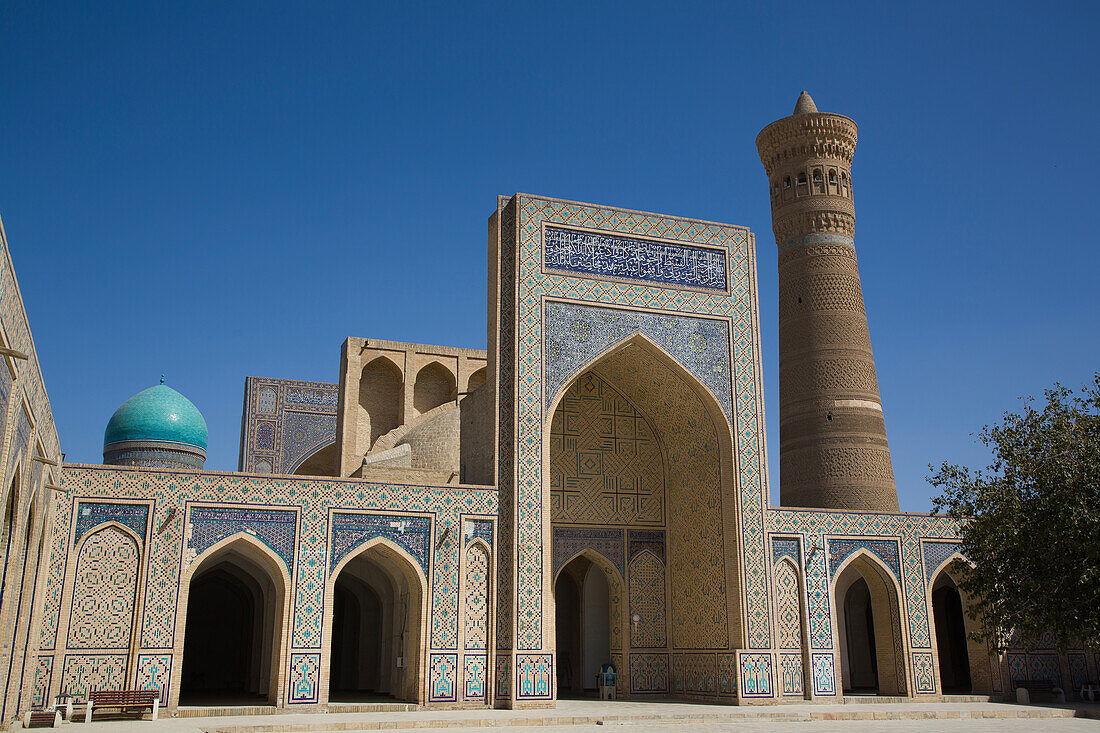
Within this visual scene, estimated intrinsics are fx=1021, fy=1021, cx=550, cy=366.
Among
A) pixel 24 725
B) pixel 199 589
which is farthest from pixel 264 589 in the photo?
pixel 199 589

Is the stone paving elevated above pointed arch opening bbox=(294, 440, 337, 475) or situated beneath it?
situated beneath

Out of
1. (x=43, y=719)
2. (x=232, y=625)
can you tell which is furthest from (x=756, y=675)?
(x=232, y=625)

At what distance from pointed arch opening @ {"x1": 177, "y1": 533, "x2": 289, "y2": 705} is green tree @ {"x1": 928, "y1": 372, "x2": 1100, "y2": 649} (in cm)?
733

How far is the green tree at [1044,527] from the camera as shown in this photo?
30.7 feet

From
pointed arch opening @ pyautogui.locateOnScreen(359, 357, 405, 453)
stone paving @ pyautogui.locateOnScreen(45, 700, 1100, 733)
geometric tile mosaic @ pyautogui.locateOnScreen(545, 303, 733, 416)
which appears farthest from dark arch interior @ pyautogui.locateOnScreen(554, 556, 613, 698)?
pointed arch opening @ pyautogui.locateOnScreen(359, 357, 405, 453)

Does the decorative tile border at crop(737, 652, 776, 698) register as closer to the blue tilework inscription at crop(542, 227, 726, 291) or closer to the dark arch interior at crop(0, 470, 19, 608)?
the blue tilework inscription at crop(542, 227, 726, 291)

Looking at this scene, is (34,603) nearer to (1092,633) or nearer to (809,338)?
(1092,633)

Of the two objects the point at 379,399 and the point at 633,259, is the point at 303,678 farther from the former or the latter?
the point at 379,399

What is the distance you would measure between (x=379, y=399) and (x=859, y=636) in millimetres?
9121

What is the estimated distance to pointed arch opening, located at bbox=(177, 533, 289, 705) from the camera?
1142cm

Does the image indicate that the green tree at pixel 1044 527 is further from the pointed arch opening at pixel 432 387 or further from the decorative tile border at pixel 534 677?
the pointed arch opening at pixel 432 387

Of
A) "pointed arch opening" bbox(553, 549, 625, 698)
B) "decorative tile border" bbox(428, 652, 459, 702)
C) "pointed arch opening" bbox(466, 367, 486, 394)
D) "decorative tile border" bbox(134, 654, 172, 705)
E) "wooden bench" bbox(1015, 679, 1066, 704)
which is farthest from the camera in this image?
"pointed arch opening" bbox(466, 367, 486, 394)

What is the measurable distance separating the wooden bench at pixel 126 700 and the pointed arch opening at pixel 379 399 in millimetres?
7220

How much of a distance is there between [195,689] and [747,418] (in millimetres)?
10524
